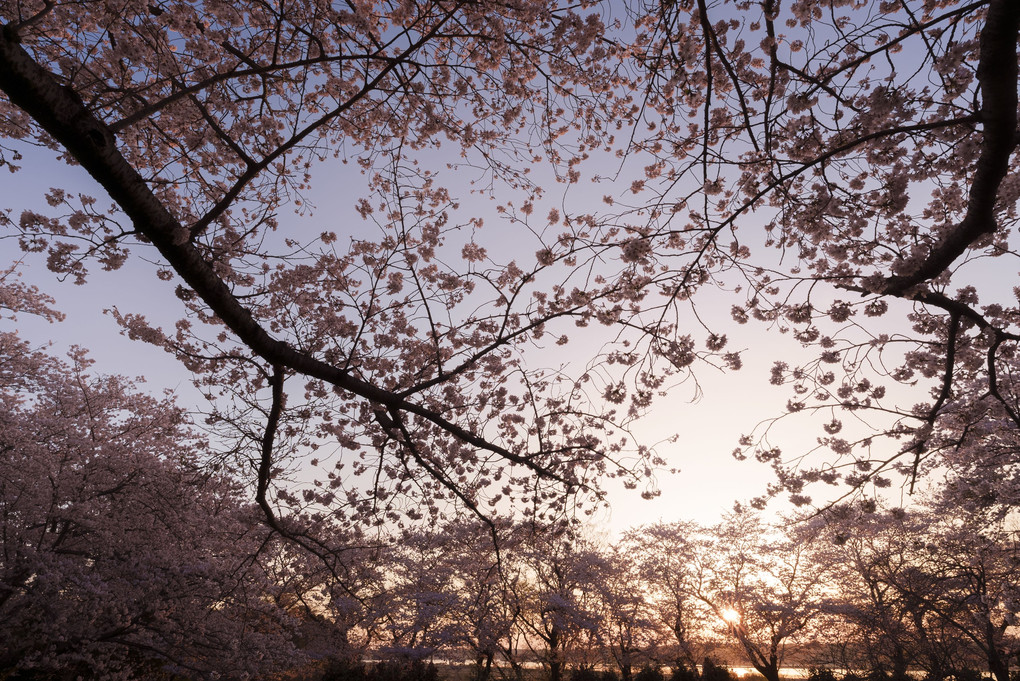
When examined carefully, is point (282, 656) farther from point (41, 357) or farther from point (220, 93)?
point (41, 357)

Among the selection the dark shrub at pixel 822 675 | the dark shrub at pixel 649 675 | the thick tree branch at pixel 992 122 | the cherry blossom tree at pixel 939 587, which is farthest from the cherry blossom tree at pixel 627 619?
the thick tree branch at pixel 992 122

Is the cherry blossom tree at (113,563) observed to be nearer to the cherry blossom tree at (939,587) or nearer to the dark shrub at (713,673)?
the cherry blossom tree at (939,587)

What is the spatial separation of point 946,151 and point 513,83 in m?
5.02

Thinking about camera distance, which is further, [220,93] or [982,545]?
[982,545]

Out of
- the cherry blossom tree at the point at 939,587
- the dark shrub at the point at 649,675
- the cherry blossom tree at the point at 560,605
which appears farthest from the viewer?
the dark shrub at the point at 649,675

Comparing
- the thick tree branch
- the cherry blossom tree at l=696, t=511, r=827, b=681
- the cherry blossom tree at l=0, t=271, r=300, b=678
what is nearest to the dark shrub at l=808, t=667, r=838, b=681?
the cherry blossom tree at l=696, t=511, r=827, b=681

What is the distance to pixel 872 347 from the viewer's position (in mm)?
5531

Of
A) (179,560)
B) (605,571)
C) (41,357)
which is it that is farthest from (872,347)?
(41,357)

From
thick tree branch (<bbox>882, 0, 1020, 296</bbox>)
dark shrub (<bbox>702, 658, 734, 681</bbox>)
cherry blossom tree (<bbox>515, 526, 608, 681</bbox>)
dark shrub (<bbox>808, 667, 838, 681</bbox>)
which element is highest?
thick tree branch (<bbox>882, 0, 1020, 296</bbox>)

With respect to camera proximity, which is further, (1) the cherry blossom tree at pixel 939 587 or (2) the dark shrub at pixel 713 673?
(2) the dark shrub at pixel 713 673

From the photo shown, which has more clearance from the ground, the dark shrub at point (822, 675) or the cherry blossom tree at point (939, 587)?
the cherry blossom tree at point (939, 587)

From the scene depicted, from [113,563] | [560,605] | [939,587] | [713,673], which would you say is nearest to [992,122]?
[939,587]

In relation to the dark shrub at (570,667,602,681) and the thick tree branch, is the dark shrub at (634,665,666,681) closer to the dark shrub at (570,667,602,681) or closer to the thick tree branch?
the dark shrub at (570,667,602,681)

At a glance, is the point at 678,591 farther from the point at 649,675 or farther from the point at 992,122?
the point at 992,122
